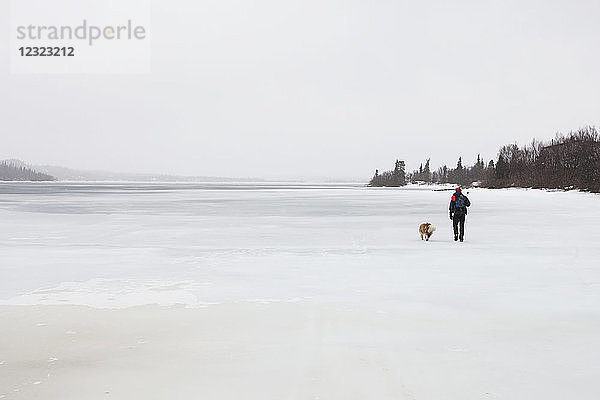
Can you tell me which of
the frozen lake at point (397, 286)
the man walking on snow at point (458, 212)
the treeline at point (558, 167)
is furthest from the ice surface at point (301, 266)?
the treeline at point (558, 167)

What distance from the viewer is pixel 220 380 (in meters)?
5.07

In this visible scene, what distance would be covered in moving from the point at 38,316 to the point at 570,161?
113994mm

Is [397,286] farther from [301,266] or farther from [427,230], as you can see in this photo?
[427,230]

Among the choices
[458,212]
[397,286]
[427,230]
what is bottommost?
[397,286]

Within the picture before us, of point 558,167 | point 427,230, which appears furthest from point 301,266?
point 558,167

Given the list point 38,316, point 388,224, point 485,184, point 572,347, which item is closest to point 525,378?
point 572,347

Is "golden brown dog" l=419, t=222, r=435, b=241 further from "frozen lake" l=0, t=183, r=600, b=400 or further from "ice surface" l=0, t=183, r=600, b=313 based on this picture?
"frozen lake" l=0, t=183, r=600, b=400

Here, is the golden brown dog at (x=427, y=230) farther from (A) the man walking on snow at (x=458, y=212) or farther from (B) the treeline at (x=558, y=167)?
(B) the treeline at (x=558, y=167)

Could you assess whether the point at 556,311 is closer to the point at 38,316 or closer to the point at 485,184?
the point at 38,316

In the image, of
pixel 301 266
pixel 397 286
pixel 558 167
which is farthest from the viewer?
pixel 558 167

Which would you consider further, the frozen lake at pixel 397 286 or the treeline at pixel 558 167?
the treeline at pixel 558 167

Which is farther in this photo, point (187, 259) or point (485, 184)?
point (485, 184)

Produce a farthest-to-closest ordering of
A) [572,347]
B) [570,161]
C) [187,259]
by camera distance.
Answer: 1. [570,161]
2. [187,259]
3. [572,347]

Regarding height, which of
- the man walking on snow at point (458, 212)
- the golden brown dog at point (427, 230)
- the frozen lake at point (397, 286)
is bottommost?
the frozen lake at point (397, 286)
